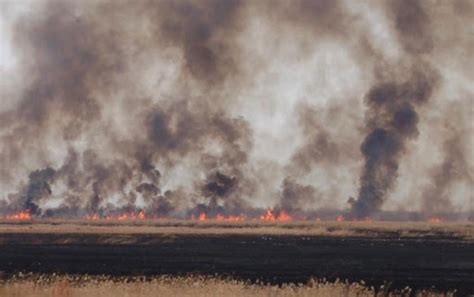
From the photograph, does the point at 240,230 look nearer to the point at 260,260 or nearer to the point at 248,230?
the point at 248,230

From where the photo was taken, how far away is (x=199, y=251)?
247 ft

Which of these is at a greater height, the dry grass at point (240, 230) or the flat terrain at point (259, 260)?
the dry grass at point (240, 230)

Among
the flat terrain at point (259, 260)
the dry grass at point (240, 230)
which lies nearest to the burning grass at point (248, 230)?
the dry grass at point (240, 230)

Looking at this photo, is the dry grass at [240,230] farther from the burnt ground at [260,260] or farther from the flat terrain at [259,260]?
the flat terrain at [259,260]

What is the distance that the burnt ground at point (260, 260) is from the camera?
5175 centimetres

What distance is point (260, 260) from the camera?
212 ft

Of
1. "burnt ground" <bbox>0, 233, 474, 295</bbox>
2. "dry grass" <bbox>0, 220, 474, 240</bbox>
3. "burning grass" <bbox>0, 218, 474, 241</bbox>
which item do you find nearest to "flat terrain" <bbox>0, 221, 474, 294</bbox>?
"burnt ground" <bbox>0, 233, 474, 295</bbox>

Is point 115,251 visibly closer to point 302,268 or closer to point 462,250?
point 302,268

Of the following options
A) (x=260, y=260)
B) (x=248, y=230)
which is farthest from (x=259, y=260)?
(x=248, y=230)

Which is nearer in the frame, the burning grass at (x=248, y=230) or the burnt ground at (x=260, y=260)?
the burnt ground at (x=260, y=260)

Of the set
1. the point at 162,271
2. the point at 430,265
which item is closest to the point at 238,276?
the point at 162,271

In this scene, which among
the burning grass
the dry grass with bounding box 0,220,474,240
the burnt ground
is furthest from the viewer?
the dry grass with bounding box 0,220,474,240

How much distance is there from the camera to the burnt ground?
170 feet

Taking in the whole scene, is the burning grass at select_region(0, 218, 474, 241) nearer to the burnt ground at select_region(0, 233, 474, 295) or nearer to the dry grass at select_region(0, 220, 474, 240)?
the dry grass at select_region(0, 220, 474, 240)
